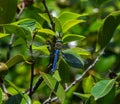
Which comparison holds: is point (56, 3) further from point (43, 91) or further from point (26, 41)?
point (26, 41)

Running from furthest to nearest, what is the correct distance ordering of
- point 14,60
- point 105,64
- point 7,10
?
point 105,64
point 7,10
point 14,60

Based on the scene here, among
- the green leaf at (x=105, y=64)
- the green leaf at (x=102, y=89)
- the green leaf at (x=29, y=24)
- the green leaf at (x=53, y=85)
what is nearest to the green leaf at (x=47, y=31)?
the green leaf at (x=29, y=24)

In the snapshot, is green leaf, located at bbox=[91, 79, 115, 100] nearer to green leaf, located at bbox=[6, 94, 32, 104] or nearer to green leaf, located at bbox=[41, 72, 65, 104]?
green leaf, located at bbox=[41, 72, 65, 104]

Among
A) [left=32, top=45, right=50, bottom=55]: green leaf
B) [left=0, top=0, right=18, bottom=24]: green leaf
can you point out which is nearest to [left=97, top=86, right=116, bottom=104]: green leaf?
[left=32, top=45, right=50, bottom=55]: green leaf

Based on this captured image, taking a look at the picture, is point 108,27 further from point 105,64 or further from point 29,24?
point 105,64

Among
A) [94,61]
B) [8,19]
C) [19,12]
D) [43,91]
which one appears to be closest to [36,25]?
[8,19]

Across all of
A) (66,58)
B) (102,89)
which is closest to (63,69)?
(66,58)

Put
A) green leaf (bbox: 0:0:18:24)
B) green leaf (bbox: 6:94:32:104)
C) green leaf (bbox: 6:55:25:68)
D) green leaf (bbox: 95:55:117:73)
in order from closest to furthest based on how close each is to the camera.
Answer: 1. green leaf (bbox: 6:94:32:104)
2. green leaf (bbox: 6:55:25:68)
3. green leaf (bbox: 0:0:18:24)
4. green leaf (bbox: 95:55:117:73)

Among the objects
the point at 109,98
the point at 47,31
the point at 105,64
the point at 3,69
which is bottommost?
the point at 105,64
